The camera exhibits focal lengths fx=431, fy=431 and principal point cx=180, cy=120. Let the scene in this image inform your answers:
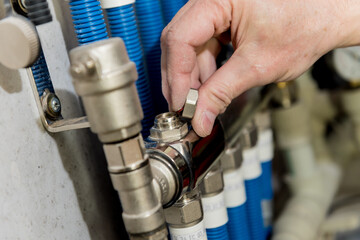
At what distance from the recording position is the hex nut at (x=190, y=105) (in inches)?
18.0

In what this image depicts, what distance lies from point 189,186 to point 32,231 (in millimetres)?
156

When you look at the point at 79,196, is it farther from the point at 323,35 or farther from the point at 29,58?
the point at 323,35

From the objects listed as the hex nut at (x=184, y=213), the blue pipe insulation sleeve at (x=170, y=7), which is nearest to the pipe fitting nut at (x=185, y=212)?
the hex nut at (x=184, y=213)

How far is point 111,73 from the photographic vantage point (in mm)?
312

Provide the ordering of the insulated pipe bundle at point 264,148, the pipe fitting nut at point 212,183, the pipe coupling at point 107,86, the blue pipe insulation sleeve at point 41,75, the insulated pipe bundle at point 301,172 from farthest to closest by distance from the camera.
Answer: the insulated pipe bundle at point 301,172 → the insulated pipe bundle at point 264,148 → the pipe fitting nut at point 212,183 → the blue pipe insulation sleeve at point 41,75 → the pipe coupling at point 107,86

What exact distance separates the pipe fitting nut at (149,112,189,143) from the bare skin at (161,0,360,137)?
2 centimetres

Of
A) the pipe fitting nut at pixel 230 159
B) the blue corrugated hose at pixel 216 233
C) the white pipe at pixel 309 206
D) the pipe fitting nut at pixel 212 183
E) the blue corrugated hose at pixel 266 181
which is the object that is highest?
the pipe fitting nut at pixel 212 183

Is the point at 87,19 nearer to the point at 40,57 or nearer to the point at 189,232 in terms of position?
the point at 40,57

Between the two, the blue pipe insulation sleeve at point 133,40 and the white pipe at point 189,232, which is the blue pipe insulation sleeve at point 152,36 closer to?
the blue pipe insulation sleeve at point 133,40

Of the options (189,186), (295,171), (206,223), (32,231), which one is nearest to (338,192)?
(295,171)

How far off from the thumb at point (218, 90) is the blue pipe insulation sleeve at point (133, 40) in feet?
0.26

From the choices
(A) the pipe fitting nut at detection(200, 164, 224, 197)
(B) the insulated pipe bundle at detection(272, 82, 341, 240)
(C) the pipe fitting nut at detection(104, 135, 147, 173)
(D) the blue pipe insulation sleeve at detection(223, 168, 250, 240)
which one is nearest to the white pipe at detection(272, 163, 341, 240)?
(B) the insulated pipe bundle at detection(272, 82, 341, 240)

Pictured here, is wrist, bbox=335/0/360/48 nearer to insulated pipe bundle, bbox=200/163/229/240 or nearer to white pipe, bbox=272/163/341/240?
insulated pipe bundle, bbox=200/163/229/240

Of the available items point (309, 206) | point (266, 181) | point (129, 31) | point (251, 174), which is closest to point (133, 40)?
point (129, 31)
